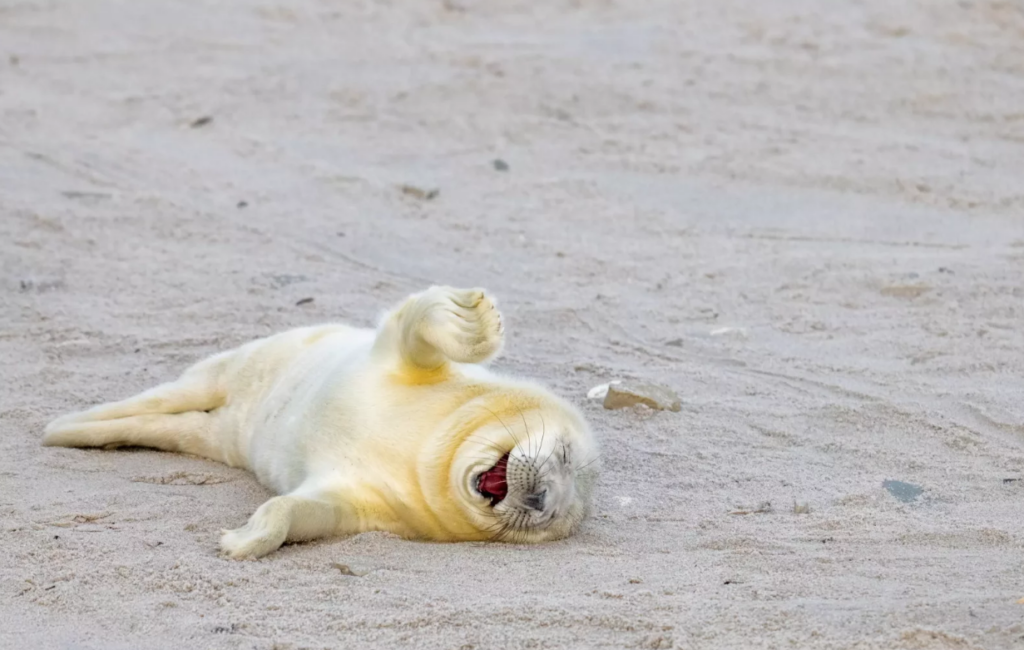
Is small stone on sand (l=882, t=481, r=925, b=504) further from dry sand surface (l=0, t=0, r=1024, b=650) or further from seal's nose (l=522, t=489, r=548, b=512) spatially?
seal's nose (l=522, t=489, r=548, b=512)

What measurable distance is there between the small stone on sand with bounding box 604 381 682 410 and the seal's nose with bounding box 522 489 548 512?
1.12 m

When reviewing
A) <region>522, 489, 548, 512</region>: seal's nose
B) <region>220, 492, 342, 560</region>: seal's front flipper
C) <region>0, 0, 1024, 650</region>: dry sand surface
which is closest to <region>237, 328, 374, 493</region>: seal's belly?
<region>0, 0, 1024, 650</region>: dry sand surface

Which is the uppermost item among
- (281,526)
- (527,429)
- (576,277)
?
(527,429)

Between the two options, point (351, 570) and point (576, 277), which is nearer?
point (351, 570)

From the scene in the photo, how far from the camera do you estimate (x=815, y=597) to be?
3156 millimetres

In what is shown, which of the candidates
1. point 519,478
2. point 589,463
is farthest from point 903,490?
point 519,478

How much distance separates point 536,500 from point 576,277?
257cm

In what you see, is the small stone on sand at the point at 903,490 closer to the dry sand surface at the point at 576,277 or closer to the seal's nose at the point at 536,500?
the dry sand surface at the point at 576,277

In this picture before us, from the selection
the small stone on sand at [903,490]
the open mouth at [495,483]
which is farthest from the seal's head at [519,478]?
the small stone on sand at [903,490]

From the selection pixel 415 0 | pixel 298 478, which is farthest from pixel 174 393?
pixel 415 0

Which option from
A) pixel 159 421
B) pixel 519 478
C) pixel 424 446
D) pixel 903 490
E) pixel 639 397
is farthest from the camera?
pixel 639 397

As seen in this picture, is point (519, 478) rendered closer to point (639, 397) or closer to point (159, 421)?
point (639, 397)

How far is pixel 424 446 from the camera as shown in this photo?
3762 millimetres

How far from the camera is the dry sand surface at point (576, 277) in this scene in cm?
325
